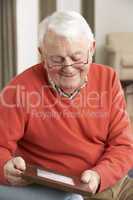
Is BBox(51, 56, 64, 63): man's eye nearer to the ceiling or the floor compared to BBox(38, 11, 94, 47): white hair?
nearer to the floor

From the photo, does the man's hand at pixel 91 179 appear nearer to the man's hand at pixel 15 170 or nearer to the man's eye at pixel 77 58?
the man's hand at pixel 15 170

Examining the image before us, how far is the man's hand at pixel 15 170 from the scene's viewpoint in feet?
4.68

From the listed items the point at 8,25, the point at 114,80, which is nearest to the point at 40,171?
the point at 114,80

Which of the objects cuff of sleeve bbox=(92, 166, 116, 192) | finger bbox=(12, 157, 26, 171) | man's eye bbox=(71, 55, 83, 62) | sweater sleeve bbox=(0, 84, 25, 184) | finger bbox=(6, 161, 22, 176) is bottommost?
cuff of sleeve bbox=(92, 166, 116, 192)

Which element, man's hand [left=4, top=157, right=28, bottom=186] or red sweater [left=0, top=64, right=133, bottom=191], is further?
red sweater [left=0, top=64, right=133, bottom=191]

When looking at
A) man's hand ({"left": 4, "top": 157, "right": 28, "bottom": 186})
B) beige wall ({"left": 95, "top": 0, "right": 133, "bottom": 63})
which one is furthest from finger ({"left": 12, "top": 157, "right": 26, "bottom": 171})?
beige wall ({"left": 95, "top": 0, "right": 133, "bottom": 63})

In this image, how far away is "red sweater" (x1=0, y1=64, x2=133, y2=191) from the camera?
156 centimetres

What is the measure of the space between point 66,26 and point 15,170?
0.45 m

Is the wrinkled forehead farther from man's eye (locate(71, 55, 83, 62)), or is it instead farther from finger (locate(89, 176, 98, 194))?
finger (locate(89, 176, 98, 194))

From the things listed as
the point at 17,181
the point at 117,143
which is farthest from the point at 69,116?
the point at 17,181

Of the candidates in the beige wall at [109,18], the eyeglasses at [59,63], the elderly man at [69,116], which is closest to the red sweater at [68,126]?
the elderly man at [69,116]

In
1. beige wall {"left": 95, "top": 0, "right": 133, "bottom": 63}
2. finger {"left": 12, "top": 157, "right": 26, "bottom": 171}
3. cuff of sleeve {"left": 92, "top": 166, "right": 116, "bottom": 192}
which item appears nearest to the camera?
finger {"left": 12, "top": 157, "right": 26, "bottom": 171}

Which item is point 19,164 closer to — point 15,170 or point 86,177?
point 15,170

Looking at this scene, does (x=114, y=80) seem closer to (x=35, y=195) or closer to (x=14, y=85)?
(x=14, y=85)
